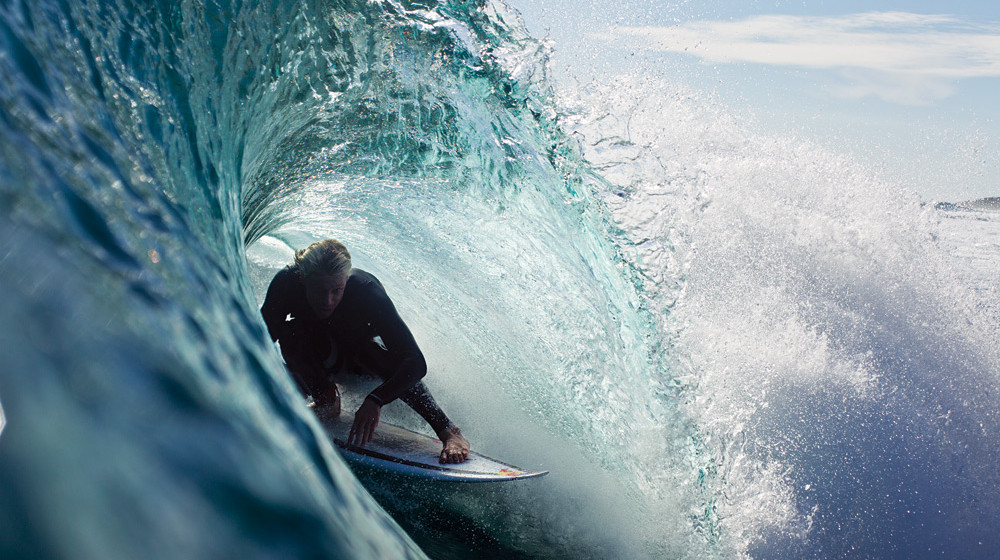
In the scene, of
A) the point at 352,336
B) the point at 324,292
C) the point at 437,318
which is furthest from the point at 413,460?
the point at 437,318

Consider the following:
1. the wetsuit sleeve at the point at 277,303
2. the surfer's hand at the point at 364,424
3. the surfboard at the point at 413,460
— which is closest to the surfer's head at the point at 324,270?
the wetsuit sleeve at the point at 277,303

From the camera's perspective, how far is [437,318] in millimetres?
5270

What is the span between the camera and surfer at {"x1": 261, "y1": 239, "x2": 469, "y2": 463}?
2943 millimetres

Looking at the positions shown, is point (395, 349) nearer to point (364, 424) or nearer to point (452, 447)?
point (364, 424)

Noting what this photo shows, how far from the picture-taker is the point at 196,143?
155 cm

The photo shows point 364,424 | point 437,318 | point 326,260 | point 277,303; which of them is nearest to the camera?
point 326,260

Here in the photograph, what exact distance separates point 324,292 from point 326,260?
16 centimetres

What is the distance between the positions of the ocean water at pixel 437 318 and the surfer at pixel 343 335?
31 cm

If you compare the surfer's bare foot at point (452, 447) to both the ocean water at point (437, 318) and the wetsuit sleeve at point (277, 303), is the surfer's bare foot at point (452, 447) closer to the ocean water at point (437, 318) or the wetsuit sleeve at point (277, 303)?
the ocean water at point (437, 318)

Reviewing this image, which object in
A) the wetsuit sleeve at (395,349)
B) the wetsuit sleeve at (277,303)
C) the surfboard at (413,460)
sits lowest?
the surfboard at (413,460)

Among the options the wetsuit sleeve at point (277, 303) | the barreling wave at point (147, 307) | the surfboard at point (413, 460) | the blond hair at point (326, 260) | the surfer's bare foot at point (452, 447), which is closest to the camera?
the barreling wave at point (147, 307)

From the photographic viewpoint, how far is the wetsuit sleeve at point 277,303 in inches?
121

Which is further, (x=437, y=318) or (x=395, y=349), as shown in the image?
(x=437, y=318)

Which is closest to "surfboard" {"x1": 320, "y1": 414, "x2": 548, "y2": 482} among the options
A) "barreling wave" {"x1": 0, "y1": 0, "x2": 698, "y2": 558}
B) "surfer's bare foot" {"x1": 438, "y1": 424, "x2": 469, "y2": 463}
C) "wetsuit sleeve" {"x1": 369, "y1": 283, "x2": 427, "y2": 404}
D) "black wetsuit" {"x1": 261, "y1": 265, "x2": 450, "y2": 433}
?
"surfer's bare foot" {"x1": 438, "y1": 424, "x2": 469, "y2": 463}
